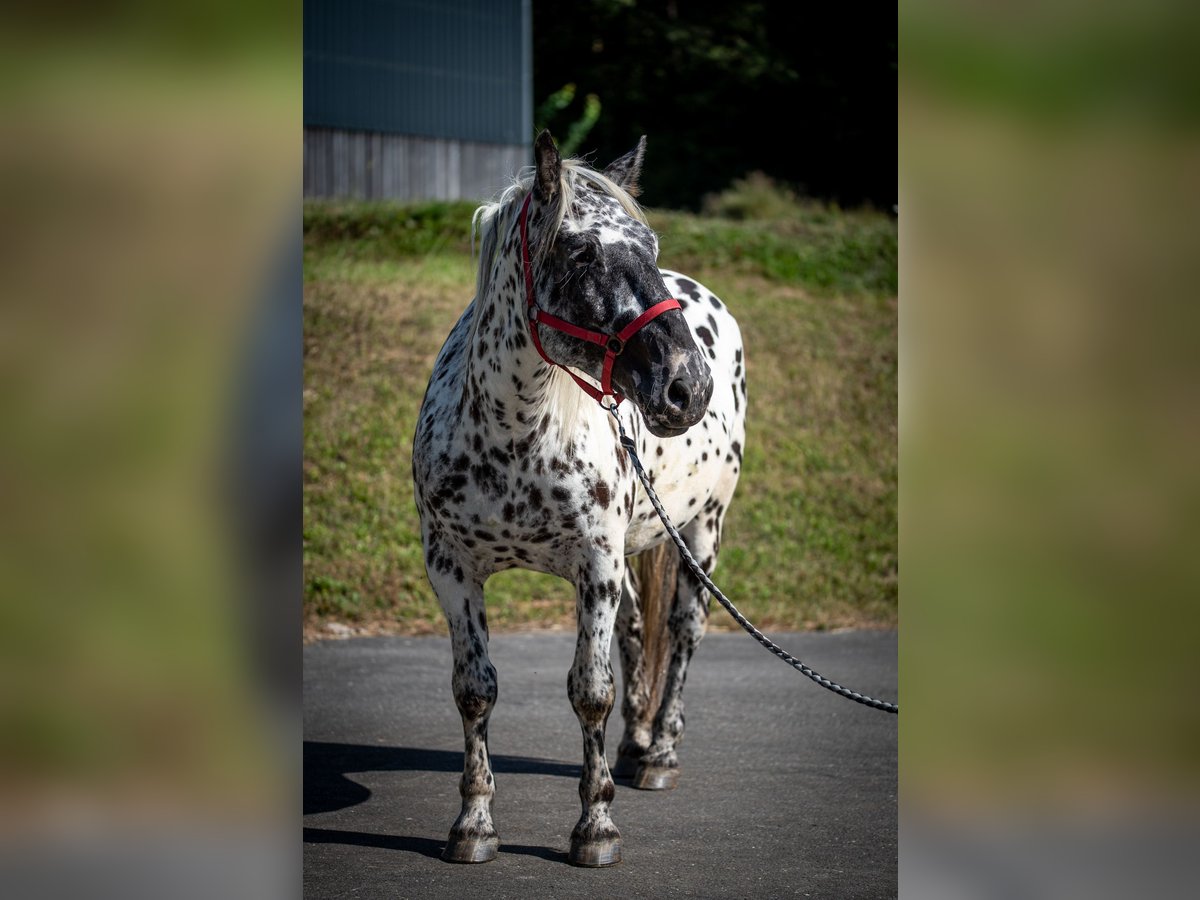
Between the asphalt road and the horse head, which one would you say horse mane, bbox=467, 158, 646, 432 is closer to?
the horse head

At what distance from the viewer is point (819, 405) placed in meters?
11.8

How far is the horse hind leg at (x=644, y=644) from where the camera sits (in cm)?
563

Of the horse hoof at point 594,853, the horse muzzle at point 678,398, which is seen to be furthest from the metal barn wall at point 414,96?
the horse muzzle at point 678,398

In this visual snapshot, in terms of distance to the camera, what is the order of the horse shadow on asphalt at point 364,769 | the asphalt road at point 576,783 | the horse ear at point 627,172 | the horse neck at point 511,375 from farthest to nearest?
the horse shadow on asphalt at point 364,769 < the horse ear at point 627,172 < the asphalt road at point 576,783 < the horse neck at point 511,375

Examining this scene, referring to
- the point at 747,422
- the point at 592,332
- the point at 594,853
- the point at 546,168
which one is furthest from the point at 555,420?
the point at 747,422

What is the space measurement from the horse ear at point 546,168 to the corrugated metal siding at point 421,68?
1132cm

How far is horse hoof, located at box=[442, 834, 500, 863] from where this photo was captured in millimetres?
4410

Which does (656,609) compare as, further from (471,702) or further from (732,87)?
(732,87)

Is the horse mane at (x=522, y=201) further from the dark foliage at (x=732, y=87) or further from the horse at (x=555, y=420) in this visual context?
the dark foliage at (x=732, y=87)

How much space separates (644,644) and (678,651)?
143 millimetres

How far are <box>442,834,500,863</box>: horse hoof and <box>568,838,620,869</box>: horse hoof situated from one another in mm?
264
